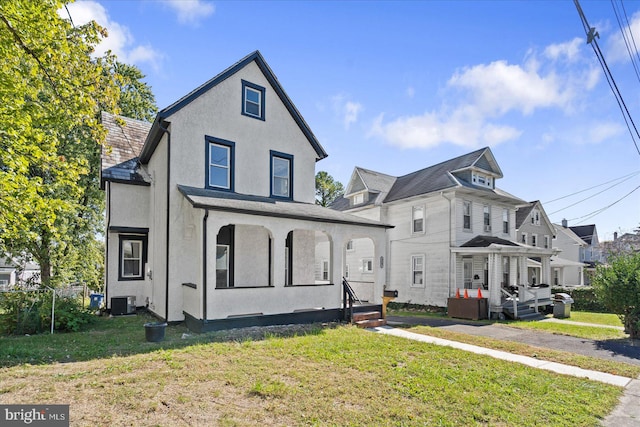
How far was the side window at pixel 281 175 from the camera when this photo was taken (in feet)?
45.8

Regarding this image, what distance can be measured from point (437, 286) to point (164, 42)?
55.8ft

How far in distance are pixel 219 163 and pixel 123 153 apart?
17.5ft

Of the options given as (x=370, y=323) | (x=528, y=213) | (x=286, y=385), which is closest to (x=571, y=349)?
(x=370, y=323)

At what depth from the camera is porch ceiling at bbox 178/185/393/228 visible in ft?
32.4

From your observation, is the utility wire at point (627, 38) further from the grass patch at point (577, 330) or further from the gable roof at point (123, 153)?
the gable roof at point (123, 153)

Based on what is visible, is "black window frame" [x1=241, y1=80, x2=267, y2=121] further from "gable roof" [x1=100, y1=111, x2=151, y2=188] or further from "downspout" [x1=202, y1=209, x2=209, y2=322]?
"downspout" [x1=202, y1=209, x2=209, y2=322]

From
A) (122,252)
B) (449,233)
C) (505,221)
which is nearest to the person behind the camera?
(122,252)

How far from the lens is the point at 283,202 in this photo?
13.4 metres

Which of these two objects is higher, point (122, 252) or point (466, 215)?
point (466, 215)

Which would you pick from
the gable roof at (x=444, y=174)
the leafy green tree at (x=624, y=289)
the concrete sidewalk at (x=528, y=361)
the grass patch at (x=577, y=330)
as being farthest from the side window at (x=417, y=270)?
the concrete sidewalk at (x=528, y=361)

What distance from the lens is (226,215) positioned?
10.0 meters

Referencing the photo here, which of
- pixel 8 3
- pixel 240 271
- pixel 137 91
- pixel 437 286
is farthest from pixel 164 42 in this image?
pixel 137 91

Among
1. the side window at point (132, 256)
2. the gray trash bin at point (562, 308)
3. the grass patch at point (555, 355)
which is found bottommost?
the gray trash bin at point (562, 308)

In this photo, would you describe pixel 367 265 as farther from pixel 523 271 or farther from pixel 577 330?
pixel 577 330
